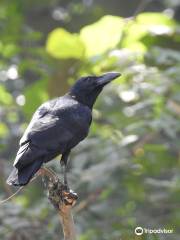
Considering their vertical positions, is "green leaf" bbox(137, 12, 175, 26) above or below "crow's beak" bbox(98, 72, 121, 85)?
above

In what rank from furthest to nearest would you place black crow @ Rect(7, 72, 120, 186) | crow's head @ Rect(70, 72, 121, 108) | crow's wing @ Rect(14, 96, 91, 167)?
crow's head @ Rect(70, 72, 121, 108) → crow's wing @ Rect(14, 96, 91, 167) → black crow @ Rect(7, 72, 120, 186)

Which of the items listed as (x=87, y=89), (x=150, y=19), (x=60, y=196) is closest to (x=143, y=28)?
(x=150, y=19)

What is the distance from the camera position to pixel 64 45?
17.4ft

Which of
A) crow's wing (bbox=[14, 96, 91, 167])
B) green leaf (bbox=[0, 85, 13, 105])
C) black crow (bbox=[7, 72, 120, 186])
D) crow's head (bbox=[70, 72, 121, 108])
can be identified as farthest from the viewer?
green leaf (bbox=[0, 85, 13, 105])

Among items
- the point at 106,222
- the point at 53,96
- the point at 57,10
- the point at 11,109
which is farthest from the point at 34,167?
the point at 57,10

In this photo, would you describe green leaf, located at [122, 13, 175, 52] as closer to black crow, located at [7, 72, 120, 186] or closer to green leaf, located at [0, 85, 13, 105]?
black crow, located at [7, 72, 120, 186]

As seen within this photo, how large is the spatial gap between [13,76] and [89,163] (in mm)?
932

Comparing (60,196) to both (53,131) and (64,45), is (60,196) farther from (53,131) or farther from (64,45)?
(64,45)

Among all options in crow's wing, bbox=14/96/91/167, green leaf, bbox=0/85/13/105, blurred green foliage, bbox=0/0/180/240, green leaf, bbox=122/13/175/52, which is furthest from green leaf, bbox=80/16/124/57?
green leaf, bbox=0/85/13/105

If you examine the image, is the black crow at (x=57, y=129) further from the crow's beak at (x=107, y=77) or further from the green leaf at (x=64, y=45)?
the green leaf at (x=64, y=45)

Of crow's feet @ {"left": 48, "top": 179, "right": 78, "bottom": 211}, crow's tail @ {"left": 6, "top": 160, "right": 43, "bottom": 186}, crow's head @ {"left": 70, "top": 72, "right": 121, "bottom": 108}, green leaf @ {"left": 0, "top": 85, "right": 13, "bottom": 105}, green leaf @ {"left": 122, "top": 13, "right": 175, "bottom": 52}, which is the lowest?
crow's feet @ {"left": 48, "top": 179, "right": 78, "bottom": 211}

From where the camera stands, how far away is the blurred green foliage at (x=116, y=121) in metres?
5.20

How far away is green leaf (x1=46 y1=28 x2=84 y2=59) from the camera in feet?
17.1

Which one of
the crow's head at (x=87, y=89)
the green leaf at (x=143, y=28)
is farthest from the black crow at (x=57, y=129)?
the green leaf at (x=143, y=28)
